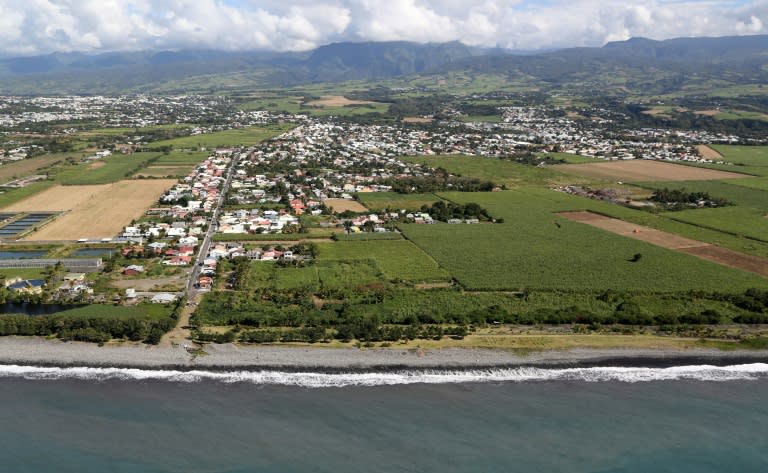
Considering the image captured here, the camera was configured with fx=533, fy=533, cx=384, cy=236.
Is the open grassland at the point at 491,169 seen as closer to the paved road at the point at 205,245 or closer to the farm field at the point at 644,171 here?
the farm field at the point at 644,171

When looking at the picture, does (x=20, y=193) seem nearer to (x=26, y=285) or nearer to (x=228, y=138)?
(x=26, y=285)

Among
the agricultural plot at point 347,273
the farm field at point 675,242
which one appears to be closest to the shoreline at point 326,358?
the agricultural plot at point 347,273

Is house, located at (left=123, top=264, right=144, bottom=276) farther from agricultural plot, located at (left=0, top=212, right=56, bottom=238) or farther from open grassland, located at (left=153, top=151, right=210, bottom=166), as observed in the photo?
open grassland, located at (left=153, top=151, right=210, bottom=166)

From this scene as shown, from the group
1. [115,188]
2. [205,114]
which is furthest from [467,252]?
[205,114]

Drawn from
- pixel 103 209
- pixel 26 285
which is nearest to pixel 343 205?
pixel 103 209

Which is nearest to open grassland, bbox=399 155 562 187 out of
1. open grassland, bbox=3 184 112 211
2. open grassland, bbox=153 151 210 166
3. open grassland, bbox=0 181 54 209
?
open grassland, bbox=153 151 210 166

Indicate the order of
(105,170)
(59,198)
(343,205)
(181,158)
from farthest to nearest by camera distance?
(181,158) < (105,170) < (59,198) < (343,205)
